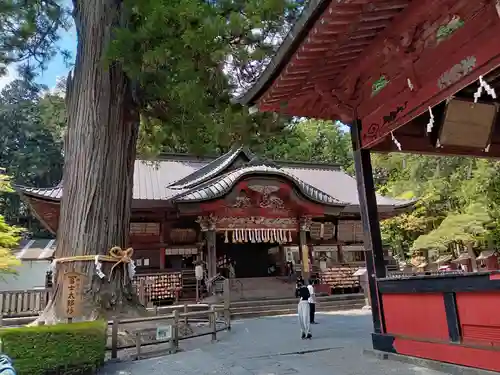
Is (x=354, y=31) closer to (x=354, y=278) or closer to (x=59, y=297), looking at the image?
(x=59, y=297)

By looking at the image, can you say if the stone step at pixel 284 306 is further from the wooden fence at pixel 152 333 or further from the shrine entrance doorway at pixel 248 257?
the shrine entrance doorway at pixel 248 257

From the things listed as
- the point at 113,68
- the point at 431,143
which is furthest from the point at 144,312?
the point at 431,143

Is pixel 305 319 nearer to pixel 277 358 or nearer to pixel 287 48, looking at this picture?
pixel 277 358

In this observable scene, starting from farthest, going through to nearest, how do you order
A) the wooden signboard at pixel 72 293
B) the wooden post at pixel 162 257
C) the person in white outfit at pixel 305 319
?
1. the wooden post at pixel 162 257
2. the person in white outfit at pixel 305 319
3. the wooden signboard at pixel 72 293

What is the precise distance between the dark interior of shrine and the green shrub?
1292cm

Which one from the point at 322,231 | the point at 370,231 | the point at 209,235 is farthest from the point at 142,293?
the point at 322,231

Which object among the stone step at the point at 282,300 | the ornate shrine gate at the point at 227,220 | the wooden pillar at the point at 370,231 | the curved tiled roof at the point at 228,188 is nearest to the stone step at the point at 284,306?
the stone step at the point at 282,300

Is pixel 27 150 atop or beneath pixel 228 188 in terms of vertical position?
atop

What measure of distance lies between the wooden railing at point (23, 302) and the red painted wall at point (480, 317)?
944 centimetres

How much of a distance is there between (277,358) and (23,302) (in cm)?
767

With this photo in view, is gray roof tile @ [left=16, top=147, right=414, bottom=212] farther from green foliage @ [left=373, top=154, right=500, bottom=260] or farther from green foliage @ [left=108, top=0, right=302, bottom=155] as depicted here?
green foliage @ [left=108, top=0, right=302, bottom=155]

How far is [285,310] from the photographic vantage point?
43.0 ft

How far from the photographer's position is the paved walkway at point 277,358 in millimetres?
4770

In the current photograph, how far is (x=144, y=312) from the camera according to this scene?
779cm
